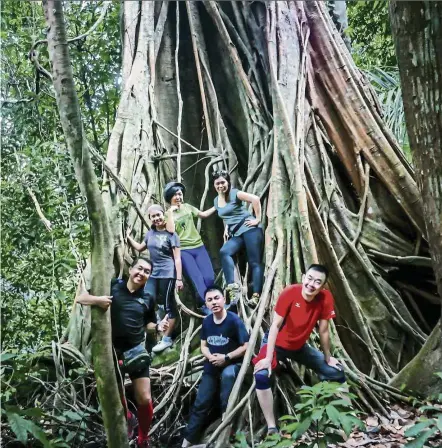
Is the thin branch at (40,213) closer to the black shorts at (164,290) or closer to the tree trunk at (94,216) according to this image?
the black shorts at (164,290)

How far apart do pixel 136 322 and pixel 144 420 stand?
1.87 feet

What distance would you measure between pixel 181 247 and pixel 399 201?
5.67 feet

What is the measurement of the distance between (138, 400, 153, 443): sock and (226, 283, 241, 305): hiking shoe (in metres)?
0.97

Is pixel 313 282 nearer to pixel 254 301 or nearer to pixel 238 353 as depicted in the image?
pixel 238 353

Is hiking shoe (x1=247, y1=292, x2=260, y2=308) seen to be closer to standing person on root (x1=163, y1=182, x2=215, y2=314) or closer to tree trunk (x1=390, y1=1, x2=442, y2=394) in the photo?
standing person on root (x1=163, y1=182, x2=215, y2=314)

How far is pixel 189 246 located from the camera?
3938 millimetres

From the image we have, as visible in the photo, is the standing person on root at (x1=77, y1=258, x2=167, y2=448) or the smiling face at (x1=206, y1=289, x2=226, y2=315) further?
the smiling face at (x1=206, y1=289, x2=226, y2=315)

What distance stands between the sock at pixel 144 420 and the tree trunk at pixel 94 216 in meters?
0.81

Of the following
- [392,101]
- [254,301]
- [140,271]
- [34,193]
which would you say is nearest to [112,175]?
[140,271]

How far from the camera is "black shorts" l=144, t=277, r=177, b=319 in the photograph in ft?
12.3

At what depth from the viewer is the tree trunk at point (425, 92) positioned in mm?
2121

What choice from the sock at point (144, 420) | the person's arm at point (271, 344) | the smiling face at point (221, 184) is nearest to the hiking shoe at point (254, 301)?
the person's arm at point (271, 344)

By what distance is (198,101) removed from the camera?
5.34 metres

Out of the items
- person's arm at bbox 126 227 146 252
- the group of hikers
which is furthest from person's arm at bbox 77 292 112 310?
person's arm at bbox 126 227 146 252
